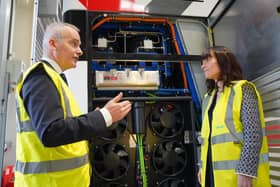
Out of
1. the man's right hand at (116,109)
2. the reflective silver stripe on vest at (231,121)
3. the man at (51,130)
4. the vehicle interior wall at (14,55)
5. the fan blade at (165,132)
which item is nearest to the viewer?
the man at (51,130)

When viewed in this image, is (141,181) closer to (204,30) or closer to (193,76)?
(193,76)

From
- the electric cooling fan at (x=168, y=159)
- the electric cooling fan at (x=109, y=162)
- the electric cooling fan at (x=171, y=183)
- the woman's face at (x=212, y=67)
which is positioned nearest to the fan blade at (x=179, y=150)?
the electric cooling fan at (x=168, y=159)

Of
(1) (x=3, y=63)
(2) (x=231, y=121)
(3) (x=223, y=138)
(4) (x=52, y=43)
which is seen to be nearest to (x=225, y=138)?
(3) (x=223, y=138)

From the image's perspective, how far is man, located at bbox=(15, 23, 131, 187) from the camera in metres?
1.08

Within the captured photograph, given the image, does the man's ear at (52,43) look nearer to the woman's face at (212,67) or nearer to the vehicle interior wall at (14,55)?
the vehicle interior wall at (14,55)

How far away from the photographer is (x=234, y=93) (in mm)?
1711

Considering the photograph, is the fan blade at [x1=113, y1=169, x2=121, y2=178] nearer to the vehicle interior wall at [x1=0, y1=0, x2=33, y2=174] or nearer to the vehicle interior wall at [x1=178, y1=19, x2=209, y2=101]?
the vehicle interior wall at [x1=0, y1=0, x2=33, y2=174]

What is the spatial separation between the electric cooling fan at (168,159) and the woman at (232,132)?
75 cm

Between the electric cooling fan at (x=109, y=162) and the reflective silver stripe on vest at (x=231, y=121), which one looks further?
the electric cooling fan at (x=109, y=162)

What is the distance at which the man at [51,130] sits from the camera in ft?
3.53

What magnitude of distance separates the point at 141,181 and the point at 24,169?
151 cm

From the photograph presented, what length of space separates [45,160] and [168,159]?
1678 millimetres

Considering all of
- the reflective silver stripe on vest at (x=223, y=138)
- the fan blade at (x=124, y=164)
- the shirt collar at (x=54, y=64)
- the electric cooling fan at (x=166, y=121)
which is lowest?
the fan blade at (x=124, y=164)

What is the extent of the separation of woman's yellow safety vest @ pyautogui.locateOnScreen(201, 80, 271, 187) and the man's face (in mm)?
1037
